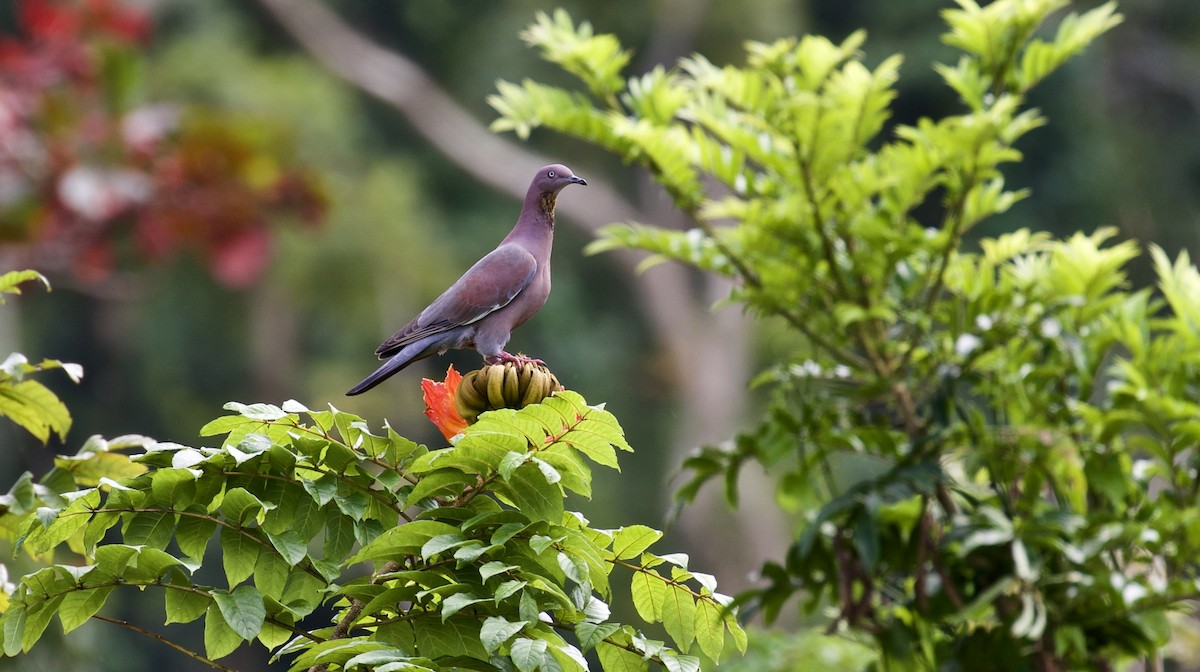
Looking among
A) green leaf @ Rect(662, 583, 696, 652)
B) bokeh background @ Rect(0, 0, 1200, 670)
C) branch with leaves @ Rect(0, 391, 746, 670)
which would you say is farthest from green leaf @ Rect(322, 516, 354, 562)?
bokeh background @ Rect(0, 0, 1200, 670)

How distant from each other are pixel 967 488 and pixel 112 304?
9.87 metres

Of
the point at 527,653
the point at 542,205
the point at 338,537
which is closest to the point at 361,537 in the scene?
the point at 338,537

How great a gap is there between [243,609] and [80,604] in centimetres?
17

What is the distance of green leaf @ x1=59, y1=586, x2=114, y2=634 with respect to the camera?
47.6 inches

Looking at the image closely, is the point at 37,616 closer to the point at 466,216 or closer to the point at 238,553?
the point at 238,553

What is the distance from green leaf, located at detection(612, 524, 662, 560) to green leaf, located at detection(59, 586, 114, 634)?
0.46 m

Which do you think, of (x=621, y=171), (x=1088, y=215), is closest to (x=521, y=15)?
(x=621, y=171)

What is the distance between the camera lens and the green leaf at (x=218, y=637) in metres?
1.19

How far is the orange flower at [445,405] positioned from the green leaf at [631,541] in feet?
0.71

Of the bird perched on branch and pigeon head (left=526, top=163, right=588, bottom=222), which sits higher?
pigeon head (left=526, top=163, right=588, bottom=222)

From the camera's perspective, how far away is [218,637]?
1.19m

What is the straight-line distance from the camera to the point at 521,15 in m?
10.8

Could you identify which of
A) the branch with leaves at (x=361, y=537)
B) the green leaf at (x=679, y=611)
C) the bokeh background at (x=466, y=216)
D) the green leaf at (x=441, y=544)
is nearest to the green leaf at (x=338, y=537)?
the branch with leaves at (x=361, y=537)

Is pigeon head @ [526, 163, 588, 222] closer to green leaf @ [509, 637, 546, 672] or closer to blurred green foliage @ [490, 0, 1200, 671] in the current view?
green leaf @ [509, 637, 546, 672]
